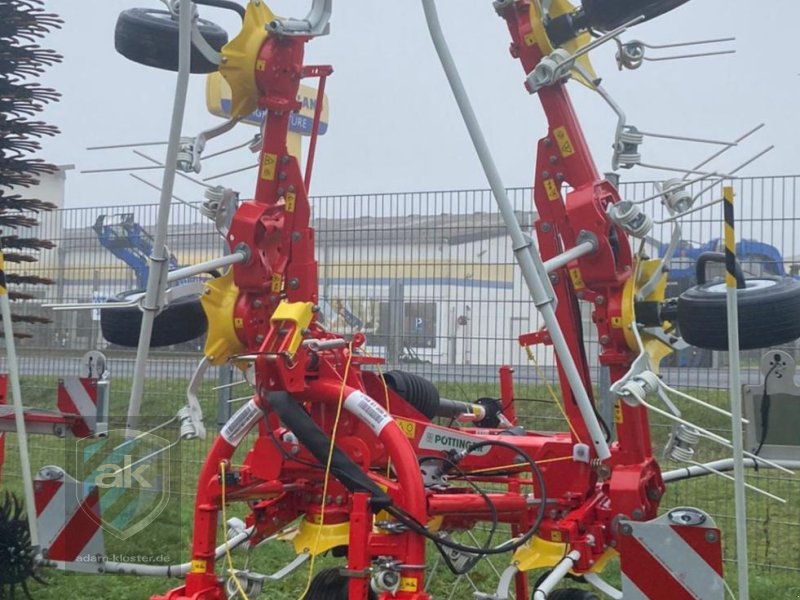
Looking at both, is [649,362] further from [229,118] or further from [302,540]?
[229,118]

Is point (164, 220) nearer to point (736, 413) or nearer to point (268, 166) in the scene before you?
point (268, 166)

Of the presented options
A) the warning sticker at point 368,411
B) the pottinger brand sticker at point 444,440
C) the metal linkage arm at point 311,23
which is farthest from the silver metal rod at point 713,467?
the metal linkage arm at point 311,23

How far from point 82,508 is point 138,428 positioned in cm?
69

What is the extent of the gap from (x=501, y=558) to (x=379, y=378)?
280 centimetres

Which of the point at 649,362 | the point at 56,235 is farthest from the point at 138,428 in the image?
the point at 56,235

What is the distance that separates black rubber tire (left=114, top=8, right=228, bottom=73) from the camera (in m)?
5.45

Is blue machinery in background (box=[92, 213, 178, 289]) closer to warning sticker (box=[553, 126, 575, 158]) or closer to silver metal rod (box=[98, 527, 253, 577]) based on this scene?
silver metal rod (box=[98, 527, 253, 577])

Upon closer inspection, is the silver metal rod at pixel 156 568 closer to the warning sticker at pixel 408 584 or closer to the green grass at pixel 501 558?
the green grass at pixel 501 558

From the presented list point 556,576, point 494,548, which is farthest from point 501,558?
point 556,576

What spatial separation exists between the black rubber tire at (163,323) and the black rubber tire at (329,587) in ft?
4.77

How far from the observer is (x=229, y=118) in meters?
5.71

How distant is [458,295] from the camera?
8.85 m

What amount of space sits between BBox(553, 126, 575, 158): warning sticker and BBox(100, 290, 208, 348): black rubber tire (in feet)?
6.85

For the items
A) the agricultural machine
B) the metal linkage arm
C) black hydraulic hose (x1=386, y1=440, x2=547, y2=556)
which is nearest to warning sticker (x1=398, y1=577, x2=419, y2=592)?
the agricultural machine
